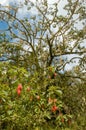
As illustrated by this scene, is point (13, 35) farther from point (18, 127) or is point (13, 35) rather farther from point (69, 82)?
point (18, 127)

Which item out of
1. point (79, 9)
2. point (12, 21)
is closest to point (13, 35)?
point (12, 21)

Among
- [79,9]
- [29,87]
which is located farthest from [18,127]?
[79,9]

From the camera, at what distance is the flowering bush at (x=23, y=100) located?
21.0 ft

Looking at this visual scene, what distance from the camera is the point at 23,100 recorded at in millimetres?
7348

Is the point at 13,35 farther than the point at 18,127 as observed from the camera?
Yes

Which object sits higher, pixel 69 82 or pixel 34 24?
pixel 34 24

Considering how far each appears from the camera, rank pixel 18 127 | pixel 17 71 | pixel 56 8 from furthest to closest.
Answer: pixel 56 8, pixel 18 127, pixel 17 71

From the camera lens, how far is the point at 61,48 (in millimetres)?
19094

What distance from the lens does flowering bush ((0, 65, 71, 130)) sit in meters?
6.39

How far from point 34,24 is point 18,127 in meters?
12.6

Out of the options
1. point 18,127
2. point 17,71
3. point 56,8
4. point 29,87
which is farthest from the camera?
point 56,8

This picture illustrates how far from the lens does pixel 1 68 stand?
659 cm

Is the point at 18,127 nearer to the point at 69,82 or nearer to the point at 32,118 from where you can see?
the point at 32,118

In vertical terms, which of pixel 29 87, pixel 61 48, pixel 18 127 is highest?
pixel 61 48
